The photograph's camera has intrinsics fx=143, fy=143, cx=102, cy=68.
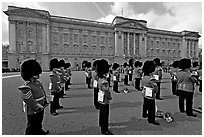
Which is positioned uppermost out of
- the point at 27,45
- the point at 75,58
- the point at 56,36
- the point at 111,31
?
the point at 111,31

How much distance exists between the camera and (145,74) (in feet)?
15.7

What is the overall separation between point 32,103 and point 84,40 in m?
51.7

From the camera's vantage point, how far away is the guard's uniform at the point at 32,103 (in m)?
2.98

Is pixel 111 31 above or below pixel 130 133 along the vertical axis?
above

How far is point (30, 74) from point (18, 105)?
3.84 metres

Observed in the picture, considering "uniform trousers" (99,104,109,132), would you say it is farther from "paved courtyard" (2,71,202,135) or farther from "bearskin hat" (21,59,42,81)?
"bearskin hat" (21,59,42,81)

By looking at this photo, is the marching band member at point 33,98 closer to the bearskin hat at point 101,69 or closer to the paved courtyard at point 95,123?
the paved courtyard at point 95,123

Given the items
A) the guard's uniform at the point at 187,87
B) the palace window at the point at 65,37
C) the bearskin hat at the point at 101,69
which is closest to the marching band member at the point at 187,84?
the guard's uniform at the point at 187,87

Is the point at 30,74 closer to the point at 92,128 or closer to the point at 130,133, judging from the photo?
the point at 92,128

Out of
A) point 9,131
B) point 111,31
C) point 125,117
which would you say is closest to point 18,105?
point 9,131

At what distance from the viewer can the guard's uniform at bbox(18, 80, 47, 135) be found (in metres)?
2.98

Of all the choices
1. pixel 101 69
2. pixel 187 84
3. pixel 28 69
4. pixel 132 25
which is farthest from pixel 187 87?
pixel 132 25

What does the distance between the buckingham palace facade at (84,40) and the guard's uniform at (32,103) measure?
152ft

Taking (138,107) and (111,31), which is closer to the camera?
(138,107)
